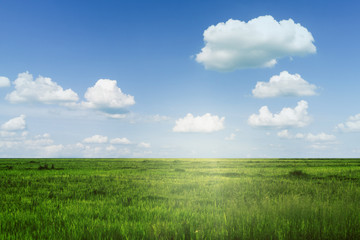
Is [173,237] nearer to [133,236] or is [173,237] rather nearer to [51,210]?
[133,236]

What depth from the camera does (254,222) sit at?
6.02 m

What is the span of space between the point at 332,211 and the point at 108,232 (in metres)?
6.00

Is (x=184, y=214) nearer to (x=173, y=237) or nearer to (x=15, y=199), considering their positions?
(x=173, y=237)

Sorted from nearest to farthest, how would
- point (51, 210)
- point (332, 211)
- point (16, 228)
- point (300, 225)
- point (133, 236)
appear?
point (133, 236), point (300, 225), point (16, 228), point (332, 211), point (51, 210)

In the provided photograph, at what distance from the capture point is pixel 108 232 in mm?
5523

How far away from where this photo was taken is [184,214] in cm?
715

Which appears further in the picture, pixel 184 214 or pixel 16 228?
pixel 184 214

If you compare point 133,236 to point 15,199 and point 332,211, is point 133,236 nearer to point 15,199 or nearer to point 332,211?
point 332,211

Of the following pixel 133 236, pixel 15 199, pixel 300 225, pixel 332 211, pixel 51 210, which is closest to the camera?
pixel 133 236

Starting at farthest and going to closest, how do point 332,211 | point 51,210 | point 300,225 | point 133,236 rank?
point 51,210 < point 332,211 < point 300,225 < point 133,236

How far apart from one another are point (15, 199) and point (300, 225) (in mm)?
10589

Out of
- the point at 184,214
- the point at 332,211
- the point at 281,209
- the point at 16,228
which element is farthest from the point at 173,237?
the point at 332,211

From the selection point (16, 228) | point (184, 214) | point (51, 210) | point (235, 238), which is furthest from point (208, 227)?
point (51, 210)

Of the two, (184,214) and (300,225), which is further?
(184,214)
